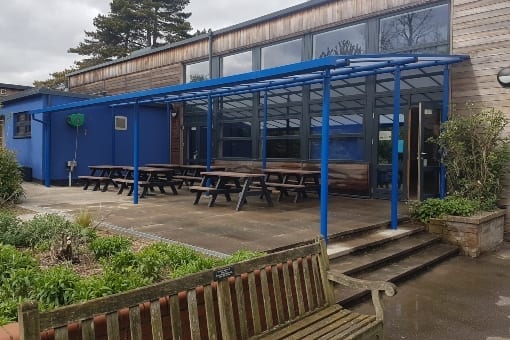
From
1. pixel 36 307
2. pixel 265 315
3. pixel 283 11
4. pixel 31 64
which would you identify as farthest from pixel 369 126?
pixel 31 64

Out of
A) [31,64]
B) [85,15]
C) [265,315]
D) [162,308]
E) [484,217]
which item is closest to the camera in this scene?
[162,308]

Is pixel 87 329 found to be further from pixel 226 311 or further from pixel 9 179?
pixel 9 179

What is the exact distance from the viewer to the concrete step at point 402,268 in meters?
4.30

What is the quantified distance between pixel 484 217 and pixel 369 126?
3600 mm

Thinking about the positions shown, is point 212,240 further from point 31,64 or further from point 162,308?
point 31,64

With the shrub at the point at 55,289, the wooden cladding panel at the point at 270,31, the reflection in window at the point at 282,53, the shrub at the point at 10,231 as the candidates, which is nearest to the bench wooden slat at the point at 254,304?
the shrub at the point at 55,289

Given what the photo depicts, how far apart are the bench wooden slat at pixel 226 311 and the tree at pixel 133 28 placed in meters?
32.4

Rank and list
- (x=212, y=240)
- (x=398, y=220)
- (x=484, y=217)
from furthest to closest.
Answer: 1. (x=398, y=220)
2. (x=484, y=217)
3. (x=212, y=240)

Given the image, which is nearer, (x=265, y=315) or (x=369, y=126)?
(x=265, y=315)

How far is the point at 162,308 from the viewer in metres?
2.24

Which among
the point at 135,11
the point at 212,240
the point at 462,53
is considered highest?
the point at 135,11

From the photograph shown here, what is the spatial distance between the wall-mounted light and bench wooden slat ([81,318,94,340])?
7.58 m

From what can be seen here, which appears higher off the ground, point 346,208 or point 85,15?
point 85,15

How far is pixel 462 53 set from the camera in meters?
7.91
